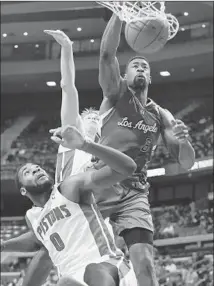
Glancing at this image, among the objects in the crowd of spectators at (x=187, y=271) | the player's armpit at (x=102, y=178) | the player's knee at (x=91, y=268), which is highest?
the player's armpit at (x=102, y=178)

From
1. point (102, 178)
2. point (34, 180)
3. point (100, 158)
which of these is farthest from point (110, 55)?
point (100, 158)

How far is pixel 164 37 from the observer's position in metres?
5.34

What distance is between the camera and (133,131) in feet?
16.5

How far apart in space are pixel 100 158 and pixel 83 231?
1.95ft

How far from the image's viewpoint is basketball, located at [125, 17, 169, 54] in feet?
17.3

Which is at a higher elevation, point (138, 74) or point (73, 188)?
point (138, 74)

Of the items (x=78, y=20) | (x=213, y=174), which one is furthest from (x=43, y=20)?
(x=213, y=174)

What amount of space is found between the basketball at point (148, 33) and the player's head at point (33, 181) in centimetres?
147

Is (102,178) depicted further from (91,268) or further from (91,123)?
(91,123)

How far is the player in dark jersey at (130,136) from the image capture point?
16.3 ft

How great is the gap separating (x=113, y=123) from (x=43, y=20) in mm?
18088

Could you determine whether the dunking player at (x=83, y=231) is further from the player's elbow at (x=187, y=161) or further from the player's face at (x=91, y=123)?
the player's face at (x=91, y=123)

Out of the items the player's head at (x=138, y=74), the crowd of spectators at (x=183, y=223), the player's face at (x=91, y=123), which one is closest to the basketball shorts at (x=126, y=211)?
the player's head at (x=138, y=74)

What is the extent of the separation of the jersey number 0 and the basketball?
188 centimetres
